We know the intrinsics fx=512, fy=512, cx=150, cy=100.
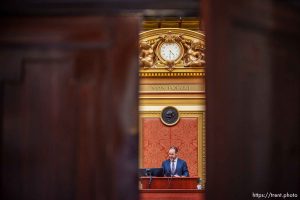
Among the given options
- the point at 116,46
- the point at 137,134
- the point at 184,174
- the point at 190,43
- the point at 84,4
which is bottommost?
the point at 184,174

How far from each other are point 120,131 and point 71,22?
607 mm

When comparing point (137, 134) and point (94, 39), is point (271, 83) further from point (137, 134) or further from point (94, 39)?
point (94, 39)

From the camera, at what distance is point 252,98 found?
2.31 meters

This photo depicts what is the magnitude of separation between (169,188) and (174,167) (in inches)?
30.1

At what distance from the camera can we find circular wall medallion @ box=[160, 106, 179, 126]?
33.6 feet

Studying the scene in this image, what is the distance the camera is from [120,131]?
8.17ft

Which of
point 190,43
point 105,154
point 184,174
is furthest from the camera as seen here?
point 190,43

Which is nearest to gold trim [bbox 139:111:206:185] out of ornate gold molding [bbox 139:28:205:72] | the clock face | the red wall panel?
the red wall panel

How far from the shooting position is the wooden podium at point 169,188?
762cm

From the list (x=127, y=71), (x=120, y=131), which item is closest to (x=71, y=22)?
(x=127, y=71)

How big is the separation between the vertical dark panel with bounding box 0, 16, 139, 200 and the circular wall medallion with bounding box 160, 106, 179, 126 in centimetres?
772

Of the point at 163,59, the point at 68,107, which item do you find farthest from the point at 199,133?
the point at 68,107

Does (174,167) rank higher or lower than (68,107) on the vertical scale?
lower

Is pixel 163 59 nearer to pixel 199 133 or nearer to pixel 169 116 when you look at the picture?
pixel 169 116
